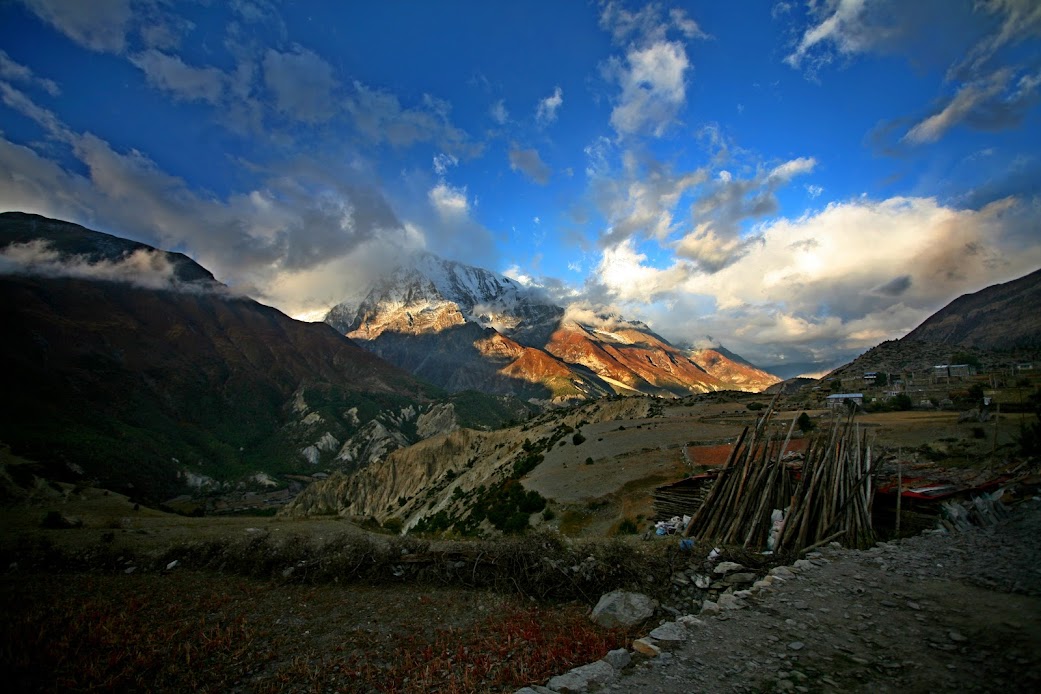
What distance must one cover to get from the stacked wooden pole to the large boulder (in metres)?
4.18

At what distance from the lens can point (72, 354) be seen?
175 meters

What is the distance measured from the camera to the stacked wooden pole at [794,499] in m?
10.1

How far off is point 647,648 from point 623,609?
6.16 ft

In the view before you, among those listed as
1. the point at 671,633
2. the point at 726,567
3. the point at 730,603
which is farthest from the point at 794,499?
the point at 671,633

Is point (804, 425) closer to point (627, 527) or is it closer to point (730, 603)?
point (627, 527)

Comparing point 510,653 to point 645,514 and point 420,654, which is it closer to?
point 420,654

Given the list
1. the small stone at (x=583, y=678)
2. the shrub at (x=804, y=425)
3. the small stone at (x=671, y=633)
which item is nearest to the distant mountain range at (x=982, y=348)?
the shrub at (x=804, y=425)

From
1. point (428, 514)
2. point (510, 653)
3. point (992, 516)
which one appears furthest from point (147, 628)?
point (428, 514)

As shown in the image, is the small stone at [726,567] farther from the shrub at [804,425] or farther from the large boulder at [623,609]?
the shrub at [804,425]

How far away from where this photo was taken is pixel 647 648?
18.1 feet

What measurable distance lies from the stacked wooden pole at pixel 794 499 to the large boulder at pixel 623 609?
4.18 m

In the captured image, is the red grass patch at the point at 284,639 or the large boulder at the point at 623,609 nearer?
the red grass patch at the point at 284,639

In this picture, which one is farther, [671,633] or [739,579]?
[739,579]

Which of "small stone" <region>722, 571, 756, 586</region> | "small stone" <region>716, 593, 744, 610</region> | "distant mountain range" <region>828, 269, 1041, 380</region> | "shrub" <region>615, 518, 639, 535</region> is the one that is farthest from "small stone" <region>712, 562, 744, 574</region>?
"distant mountain range" <region>828, 269, 1041, 380</region>
